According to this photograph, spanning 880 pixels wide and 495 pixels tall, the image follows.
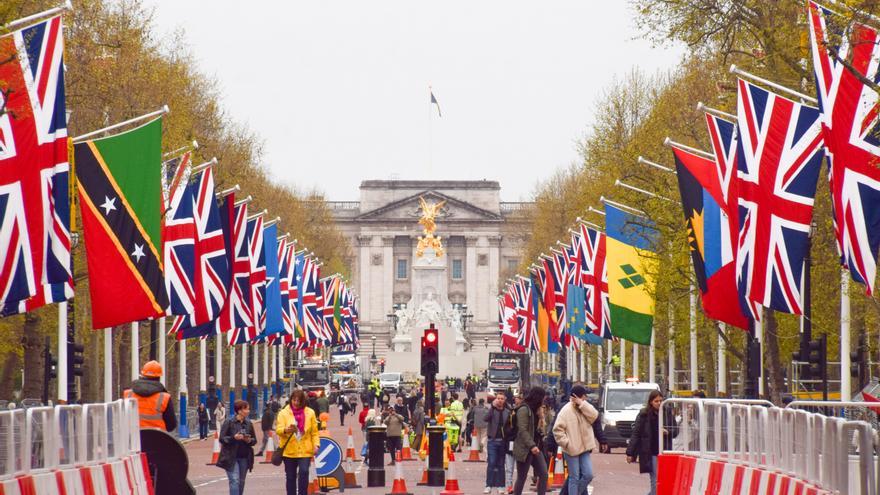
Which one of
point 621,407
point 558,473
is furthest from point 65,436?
point 621,407

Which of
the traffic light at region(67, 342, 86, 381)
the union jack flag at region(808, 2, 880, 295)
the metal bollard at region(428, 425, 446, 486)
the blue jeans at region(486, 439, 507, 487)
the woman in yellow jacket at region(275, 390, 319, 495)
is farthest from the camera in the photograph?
the traffic light at region(67, 342, 86, 381)

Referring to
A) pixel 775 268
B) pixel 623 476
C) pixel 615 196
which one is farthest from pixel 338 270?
pixel 775 268

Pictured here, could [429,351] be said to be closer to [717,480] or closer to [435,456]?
[435,456]

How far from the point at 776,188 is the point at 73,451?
1362 cm

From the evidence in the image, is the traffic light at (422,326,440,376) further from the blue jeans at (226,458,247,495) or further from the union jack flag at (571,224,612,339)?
the union jack flag at (571,224,612,339)

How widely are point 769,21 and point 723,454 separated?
50.6 ft

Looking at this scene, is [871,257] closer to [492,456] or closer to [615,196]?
[492,456]

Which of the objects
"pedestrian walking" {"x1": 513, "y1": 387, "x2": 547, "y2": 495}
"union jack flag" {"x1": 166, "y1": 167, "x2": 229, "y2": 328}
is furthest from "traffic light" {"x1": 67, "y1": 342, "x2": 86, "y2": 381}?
"pedestrian walking" {"x1": 513, "y1": 387, "x2": 547, "y2": 495}

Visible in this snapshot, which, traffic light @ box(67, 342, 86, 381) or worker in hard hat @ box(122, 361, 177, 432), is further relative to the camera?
traffic light @ box(67, 342, 86, 381)

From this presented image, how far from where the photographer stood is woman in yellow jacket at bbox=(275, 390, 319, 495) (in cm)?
2616

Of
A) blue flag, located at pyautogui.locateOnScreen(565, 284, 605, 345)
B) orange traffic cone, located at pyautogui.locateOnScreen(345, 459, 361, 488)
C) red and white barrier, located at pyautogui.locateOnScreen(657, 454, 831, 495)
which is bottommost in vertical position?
orange traffic cone, located at pyautogui.locateOnScreen(345, 459, 361, 488)

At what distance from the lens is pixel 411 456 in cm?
4956

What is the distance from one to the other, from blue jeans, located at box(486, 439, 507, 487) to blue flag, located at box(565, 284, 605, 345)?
26.9 m

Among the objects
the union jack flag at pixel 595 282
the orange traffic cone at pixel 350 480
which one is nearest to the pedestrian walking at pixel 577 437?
the orange traffic cone at pixel 350 480
